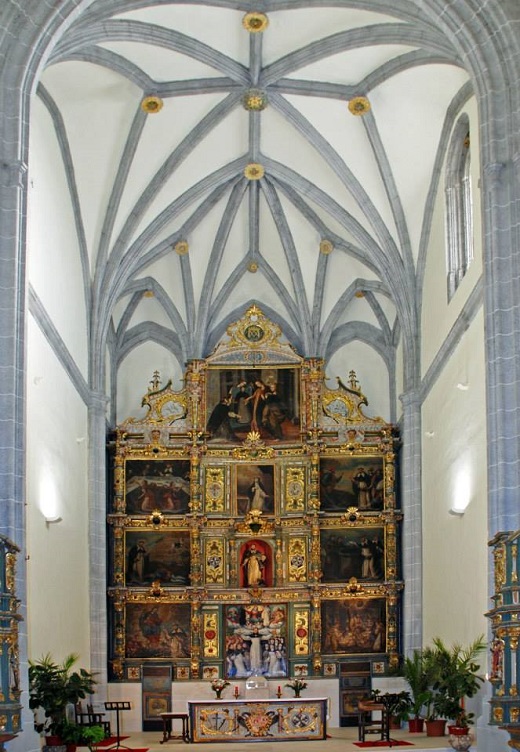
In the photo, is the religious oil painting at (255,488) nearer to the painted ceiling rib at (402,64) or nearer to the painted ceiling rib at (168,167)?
the painted ceiling rib at (168,167)

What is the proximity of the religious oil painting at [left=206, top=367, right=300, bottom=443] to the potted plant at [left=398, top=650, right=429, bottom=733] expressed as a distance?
24.6ft

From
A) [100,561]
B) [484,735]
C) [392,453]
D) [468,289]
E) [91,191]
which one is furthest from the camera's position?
[392,453]

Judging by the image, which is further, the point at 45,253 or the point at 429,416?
the point at 429,416

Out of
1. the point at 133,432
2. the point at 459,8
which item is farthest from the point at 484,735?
the point at 133,432

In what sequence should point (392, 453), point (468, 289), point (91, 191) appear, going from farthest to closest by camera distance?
point (392, 453) < point (91, 191) < point (468, 289)

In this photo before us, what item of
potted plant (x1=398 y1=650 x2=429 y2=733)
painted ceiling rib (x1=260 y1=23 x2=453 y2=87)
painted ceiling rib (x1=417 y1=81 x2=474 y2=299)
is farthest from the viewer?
potted plant (x1=398 y1=650 x2=429 y2=733)

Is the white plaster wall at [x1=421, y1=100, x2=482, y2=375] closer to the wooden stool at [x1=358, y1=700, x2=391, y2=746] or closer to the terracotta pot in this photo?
the wooden stool at [x1=358, y1=700, x2=391, y2=746]

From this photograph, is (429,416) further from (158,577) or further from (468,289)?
(158,577)

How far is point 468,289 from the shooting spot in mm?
22500

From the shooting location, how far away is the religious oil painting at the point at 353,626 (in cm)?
3017

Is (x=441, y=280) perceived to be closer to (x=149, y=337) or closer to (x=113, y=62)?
(x=113, y=62)

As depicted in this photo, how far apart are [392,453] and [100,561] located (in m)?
7.58

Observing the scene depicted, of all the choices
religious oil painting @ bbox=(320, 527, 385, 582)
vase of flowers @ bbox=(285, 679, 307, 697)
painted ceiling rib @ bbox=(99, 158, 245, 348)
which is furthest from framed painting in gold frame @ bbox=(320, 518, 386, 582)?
painted ceiling rib @ bbox=(99, 158, 245, 348)

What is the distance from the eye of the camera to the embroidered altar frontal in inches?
928
